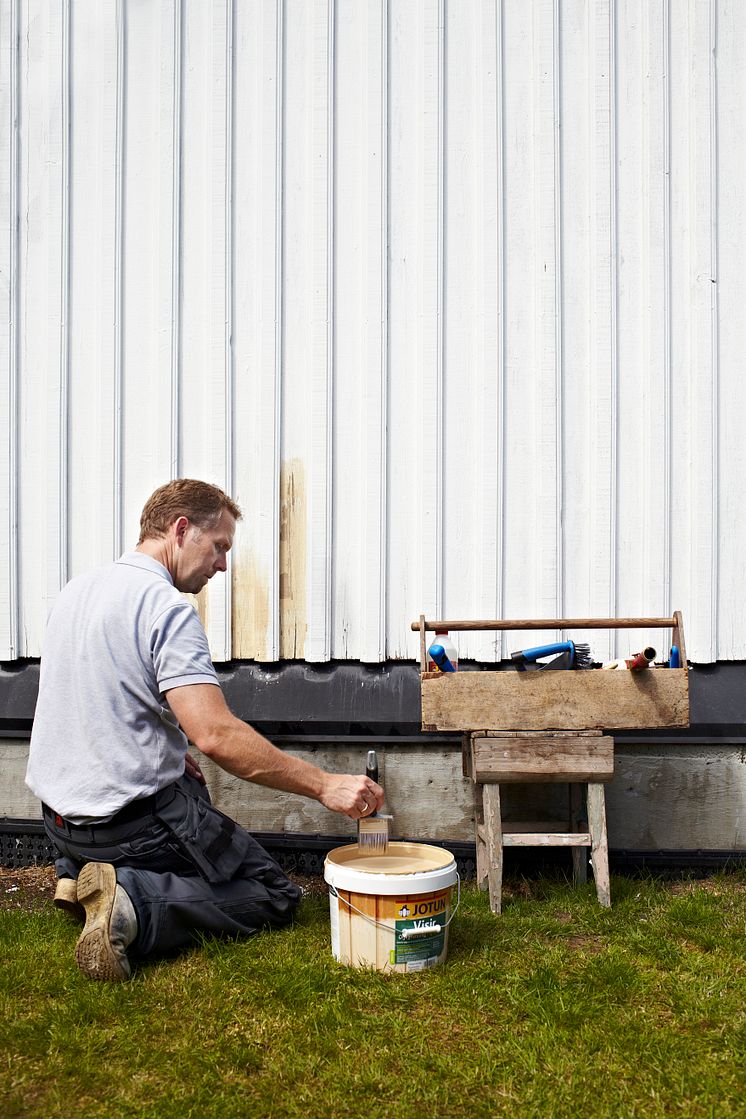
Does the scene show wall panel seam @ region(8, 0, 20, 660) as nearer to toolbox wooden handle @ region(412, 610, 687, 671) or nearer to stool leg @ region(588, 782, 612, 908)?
toolbox wooden handle @ region(412, 610, 687, 671)

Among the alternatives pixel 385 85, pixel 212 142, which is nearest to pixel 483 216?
pixel 385 85

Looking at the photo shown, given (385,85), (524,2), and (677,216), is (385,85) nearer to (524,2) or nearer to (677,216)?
(524,2)

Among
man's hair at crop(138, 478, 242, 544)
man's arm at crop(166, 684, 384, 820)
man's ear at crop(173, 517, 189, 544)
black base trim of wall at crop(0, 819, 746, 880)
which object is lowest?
black base trim of wall at crop(0, 819, 746, 880)

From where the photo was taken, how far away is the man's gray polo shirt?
3.04 meters

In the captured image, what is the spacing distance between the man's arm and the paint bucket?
22cm

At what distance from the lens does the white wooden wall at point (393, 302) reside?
14.1 ft

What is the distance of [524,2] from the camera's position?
14.3 feet

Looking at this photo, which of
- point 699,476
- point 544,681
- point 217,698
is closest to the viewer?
point 217,698

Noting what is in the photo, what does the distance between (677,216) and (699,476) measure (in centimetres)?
121

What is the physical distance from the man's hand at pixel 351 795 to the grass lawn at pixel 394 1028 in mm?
489

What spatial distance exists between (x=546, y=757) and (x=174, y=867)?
142 centimetres

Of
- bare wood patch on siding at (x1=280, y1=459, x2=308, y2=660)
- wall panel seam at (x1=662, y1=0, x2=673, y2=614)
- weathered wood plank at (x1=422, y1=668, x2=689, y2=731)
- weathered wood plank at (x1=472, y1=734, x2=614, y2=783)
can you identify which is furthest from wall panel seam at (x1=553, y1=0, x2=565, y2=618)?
bare wood patch on siding at (x1=280, y1=459, x2=308, y2=660)

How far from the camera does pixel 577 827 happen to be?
396 cm

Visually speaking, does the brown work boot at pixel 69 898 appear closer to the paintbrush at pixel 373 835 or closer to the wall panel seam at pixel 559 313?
the paintbrush at pixel 373 835
